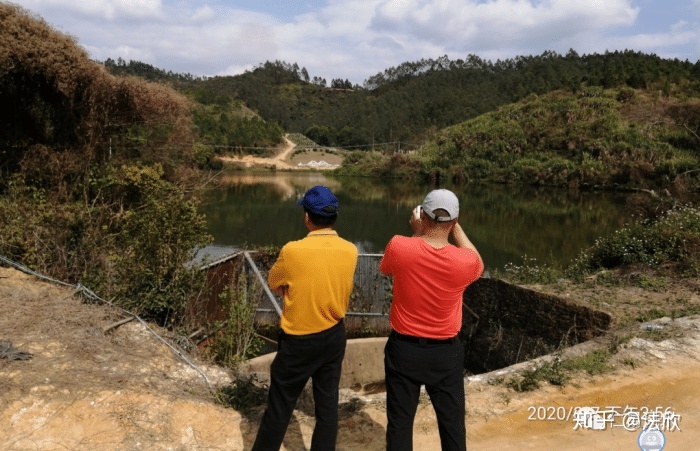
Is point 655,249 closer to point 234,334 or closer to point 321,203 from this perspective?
Answer: point 234,334

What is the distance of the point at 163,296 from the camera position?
5543mm

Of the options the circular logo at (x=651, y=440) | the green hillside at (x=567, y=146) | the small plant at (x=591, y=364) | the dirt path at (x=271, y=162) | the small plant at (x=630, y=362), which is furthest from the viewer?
the dirt path at (x=271, y=162)

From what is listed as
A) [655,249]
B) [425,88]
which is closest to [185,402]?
[655,249]

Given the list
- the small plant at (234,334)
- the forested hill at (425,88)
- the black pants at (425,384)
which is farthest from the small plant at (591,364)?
the forested hill at (425,88)

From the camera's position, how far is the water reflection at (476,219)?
15031 millimetres

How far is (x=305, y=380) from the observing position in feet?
8.52

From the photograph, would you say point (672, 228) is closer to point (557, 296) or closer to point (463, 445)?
point (557, 296)

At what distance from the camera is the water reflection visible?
592 inches

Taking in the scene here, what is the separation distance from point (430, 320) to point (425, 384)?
12.7 inches

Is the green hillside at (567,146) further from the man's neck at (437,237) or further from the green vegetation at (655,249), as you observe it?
the man's neck at (437,237)

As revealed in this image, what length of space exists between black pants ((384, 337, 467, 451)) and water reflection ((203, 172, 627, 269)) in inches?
402

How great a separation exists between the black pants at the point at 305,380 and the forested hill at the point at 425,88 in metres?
49.0

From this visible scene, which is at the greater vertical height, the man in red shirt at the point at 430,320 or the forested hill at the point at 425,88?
the forested hill at the point at 425,88

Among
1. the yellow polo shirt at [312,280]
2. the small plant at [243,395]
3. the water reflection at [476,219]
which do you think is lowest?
the water reflection at [476,219]
